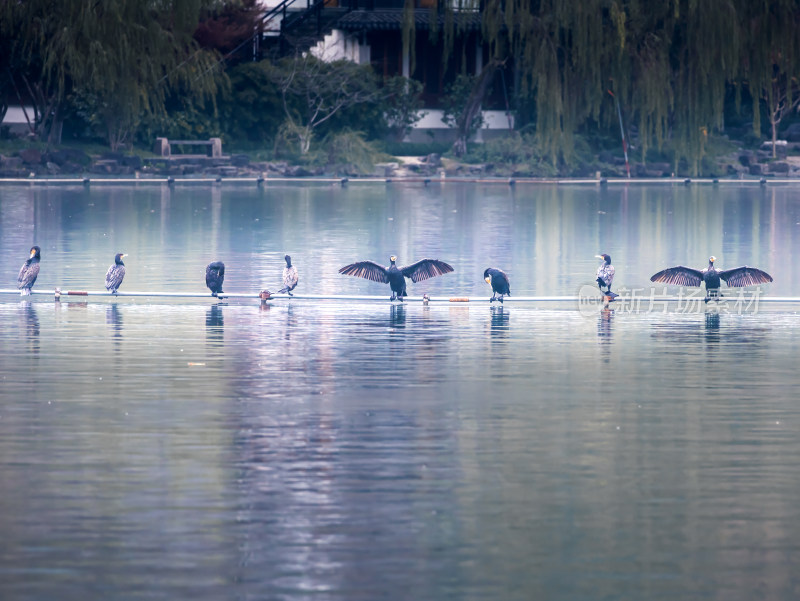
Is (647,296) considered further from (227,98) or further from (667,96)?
(227,98)

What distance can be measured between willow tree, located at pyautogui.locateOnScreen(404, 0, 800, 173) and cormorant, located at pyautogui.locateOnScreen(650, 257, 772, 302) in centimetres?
199

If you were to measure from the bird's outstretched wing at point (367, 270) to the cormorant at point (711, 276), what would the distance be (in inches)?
148

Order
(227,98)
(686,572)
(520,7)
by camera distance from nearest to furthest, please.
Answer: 1. (686,572)
2. (520,7)
3. (227,98)

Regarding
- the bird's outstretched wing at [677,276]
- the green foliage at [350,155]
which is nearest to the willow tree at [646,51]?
the bird's outstretched wing at [677,276]

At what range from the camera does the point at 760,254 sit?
29.1 meters

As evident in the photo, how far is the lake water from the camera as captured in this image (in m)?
8.70

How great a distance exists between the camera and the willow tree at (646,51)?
56.6 ft

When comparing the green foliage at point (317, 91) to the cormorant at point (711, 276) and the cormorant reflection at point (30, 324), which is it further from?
the cormorant at point (711, 276)

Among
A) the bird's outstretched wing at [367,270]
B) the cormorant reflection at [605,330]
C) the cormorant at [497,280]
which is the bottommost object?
the cormorant reflection at [605,330]

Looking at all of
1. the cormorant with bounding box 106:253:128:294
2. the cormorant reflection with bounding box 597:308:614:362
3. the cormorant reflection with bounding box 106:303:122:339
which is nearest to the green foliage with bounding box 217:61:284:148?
the cormorant with bounding box 106:253:128:294

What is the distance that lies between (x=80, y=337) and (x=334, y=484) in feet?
26.2

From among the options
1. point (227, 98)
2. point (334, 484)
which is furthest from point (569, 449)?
point (227, 98)

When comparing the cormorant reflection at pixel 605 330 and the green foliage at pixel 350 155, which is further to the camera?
the green foliage at pixel 350 155

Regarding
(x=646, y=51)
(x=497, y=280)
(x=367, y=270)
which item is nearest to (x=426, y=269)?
(x=367, y=270)
